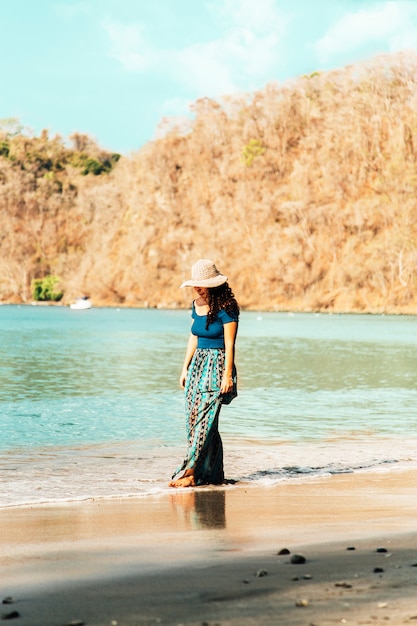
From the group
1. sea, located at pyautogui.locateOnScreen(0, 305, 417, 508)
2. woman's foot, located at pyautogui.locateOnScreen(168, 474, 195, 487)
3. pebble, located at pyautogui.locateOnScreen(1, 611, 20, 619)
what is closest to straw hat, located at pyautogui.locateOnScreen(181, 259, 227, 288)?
woman's foot, located at pyautogui.locateOnScreen(168, 474, 195, 487)

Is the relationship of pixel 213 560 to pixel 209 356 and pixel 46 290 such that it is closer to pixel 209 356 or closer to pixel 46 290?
pixel 209 356

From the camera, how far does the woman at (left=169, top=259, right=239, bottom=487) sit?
870 cm

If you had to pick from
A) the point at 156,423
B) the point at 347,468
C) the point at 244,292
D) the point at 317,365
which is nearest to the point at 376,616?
the point at 347,468

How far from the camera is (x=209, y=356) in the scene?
8.80 meters

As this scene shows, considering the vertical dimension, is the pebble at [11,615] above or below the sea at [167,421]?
above

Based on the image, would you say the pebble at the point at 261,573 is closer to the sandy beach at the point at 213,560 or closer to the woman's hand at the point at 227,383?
the sandy beach at the point at 213,560

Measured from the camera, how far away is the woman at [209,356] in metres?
8.70

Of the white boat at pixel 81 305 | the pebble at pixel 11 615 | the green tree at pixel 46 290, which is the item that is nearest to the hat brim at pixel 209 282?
the pebble at pixel 11 615

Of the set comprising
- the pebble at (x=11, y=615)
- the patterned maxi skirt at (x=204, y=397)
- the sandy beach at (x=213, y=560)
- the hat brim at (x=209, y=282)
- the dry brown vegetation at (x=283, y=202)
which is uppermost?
the dry brown vegetation at (x=283, y=202)

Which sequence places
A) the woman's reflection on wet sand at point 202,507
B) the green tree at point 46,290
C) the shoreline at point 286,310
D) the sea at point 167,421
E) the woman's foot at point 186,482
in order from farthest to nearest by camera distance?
the green tree at point 46,290, the shoreline at point 286,310, the sea at point 167,421, the woman's foot at point 186,482, the woman's reflection on wet sand at point 202,507

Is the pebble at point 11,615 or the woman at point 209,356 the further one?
the woman at point 209,356

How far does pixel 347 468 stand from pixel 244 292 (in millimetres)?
101258

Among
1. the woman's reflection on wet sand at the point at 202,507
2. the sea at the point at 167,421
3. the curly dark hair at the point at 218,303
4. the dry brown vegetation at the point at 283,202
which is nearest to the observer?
the woman's reflection on wet sand at the point at 202,507

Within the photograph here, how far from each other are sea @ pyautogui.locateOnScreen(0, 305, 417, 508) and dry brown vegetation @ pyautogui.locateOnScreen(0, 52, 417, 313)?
61.4 meters
